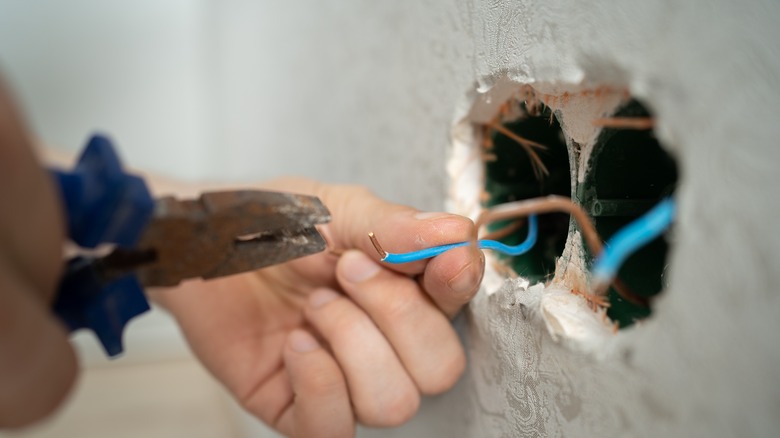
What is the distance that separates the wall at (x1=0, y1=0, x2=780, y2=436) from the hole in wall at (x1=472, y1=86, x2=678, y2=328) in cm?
3

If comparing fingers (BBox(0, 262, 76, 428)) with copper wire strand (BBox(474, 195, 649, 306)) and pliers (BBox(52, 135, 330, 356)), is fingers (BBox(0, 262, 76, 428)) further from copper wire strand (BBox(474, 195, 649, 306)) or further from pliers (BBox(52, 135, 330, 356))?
copper wire strand (BBox(474, 195, 649, 306))

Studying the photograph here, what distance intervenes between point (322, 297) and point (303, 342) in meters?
0.05

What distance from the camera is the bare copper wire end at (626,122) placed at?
31 centimetres

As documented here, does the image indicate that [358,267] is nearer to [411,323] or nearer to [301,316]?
[411,323]

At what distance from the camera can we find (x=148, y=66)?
184 cm

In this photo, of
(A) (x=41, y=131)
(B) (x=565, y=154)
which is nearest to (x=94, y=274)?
(B) (x=565, y=154)

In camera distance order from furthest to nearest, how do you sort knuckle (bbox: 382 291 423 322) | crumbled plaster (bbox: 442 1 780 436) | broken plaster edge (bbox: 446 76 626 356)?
knuckle (bbox: 382 291 423 322)
broken plaster edge (bbox: 446 76 626 356)
crumbled plaster (bbox: 442 1 780 436)

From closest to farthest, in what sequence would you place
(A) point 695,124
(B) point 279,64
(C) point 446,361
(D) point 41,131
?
(A) point 695,124
(C) point 446,361
(B) point 279,64
(D) point 41,131

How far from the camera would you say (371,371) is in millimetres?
512

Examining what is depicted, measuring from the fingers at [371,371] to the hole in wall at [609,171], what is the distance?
14 centimetres

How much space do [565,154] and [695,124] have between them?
10.9 inches

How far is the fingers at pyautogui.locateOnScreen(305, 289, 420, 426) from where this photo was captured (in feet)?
1.68

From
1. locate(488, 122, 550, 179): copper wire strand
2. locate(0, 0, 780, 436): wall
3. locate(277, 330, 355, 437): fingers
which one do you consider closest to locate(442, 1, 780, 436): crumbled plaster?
Result: locate(0, 0, 780, 436): wall

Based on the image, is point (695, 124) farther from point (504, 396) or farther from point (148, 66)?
point (148, 66)
